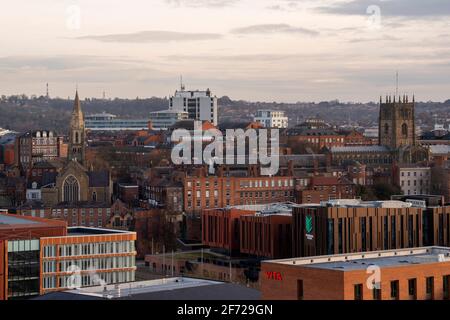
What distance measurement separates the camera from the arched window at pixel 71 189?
75250 millimetres

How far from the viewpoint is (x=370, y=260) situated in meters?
33.9

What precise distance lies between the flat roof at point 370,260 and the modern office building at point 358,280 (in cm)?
3

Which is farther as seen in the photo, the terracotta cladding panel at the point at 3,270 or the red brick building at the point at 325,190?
the red brick building at the point at 325,190

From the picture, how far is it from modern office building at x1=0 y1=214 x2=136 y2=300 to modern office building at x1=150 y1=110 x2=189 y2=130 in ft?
370

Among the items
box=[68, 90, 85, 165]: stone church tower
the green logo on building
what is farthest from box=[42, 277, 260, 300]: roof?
box=[68, 90, 85, 165]: stone church tower

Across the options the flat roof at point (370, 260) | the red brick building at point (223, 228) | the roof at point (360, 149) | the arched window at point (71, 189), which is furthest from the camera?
the roof at point (360, 149)

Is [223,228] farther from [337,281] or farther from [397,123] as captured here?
[397,123]

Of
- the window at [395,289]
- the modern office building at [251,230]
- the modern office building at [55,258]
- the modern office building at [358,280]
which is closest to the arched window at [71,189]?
the modern office building at [251,230]

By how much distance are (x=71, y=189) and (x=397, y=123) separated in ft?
127

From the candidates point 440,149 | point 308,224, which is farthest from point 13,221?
point 440,149

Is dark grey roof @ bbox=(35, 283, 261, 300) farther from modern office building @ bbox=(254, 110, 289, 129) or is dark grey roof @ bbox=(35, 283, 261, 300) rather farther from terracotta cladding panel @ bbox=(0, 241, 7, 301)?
modern office building @ bbox=(254, 110, 289, 129)

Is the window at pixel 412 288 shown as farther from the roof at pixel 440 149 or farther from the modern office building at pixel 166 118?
the modern office building at pixel 166 118

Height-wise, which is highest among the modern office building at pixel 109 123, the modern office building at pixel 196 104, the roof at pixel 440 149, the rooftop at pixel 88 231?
the modern office building at pixel 196 104

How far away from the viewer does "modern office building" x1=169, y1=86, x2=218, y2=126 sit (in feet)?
541
